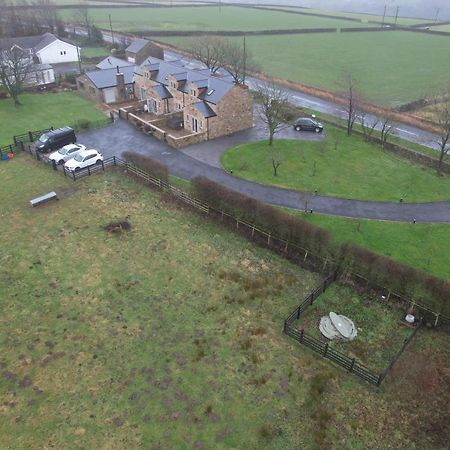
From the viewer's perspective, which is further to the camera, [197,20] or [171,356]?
[197,20]

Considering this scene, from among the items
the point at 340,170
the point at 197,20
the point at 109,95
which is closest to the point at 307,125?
the point at 340,170

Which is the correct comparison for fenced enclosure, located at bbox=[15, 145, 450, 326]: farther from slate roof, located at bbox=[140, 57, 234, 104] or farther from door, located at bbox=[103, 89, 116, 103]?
door, located at bbox=[103, 89, 116, 103]

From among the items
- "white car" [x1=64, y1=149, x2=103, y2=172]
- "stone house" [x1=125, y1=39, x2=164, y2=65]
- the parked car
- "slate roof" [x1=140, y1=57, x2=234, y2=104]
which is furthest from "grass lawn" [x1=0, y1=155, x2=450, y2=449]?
"stone house" [x1=125, y1=39, x2=164, y2=65]

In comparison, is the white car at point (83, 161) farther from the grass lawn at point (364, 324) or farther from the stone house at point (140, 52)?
the stone house at point (140, 52)

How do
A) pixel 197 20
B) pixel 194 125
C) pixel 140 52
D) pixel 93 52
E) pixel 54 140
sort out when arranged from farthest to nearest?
pixel 197 20 < pixel 93 52 < pixel 140 52 < pixel 194 125 < pixel 54 140

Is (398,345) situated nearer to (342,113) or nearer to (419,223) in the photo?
(419,223)

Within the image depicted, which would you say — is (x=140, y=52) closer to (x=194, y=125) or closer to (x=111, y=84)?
(x=111, y=84)

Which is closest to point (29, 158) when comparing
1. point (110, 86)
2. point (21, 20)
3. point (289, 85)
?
point (110, 86)
